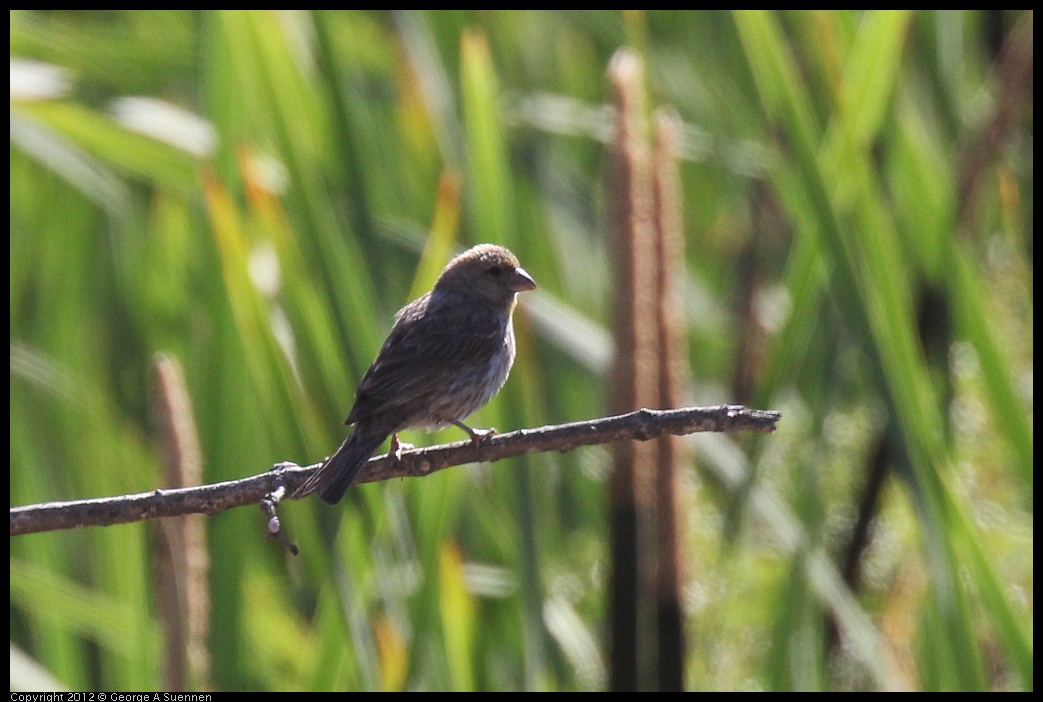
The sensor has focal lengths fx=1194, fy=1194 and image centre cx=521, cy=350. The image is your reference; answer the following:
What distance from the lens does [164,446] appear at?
2992mm

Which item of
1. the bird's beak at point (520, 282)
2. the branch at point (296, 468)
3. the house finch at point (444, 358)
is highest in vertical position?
the bird's beak at point (520, 282)

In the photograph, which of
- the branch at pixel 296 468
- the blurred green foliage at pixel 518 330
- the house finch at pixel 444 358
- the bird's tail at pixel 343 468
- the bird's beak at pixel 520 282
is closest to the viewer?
the branch at pixel 296 468

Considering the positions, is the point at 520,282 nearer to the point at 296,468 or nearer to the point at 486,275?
the point at 486,275

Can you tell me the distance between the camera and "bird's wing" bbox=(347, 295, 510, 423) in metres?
3.23

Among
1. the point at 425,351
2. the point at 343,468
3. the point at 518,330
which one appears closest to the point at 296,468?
the point at 343,468

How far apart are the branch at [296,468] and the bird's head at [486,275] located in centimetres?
147

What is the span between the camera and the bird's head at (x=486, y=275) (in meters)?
3.84

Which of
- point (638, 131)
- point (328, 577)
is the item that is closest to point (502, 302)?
point (638, 131)

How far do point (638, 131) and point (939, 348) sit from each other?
5.93ft

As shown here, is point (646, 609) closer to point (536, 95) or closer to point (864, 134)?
point (864, 134)

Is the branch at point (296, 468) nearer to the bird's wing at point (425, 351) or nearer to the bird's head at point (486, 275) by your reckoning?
the bird's wing at point (425, 351)

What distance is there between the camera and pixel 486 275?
394 cm

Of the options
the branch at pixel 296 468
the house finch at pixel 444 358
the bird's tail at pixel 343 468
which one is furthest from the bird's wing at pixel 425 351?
the branch at pixel 296 468

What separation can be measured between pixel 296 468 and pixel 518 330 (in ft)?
5.53
